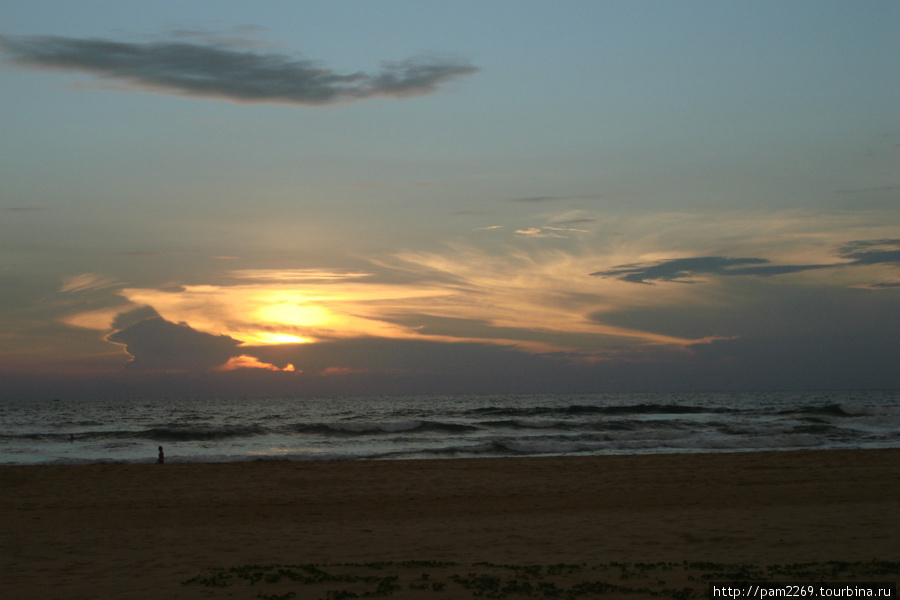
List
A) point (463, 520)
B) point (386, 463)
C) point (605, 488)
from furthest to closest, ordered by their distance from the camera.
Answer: point (386, 463) < point (605, 488) < point (463, 520)

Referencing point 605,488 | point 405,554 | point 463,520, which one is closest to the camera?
point 405,554

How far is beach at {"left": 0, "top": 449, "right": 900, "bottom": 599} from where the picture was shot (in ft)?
29.0

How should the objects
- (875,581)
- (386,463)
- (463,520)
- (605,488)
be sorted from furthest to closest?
(386,463), (605,488), (463,520), (875,581)

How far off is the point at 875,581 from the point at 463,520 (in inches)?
299

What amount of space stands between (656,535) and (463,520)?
401cm

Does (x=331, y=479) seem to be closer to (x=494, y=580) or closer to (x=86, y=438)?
(x=494, y=580)

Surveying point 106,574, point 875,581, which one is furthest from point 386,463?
point 875,581

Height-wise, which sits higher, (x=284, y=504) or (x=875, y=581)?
(x=875, y=581)

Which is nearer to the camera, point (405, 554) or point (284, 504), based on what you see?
point (405, 554)

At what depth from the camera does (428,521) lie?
1330cm

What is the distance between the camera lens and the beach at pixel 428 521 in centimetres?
884

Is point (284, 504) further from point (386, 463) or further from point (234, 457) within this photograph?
point (234, 457)

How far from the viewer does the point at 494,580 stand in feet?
26.5

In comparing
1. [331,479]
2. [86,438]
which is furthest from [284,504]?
[86,438]
